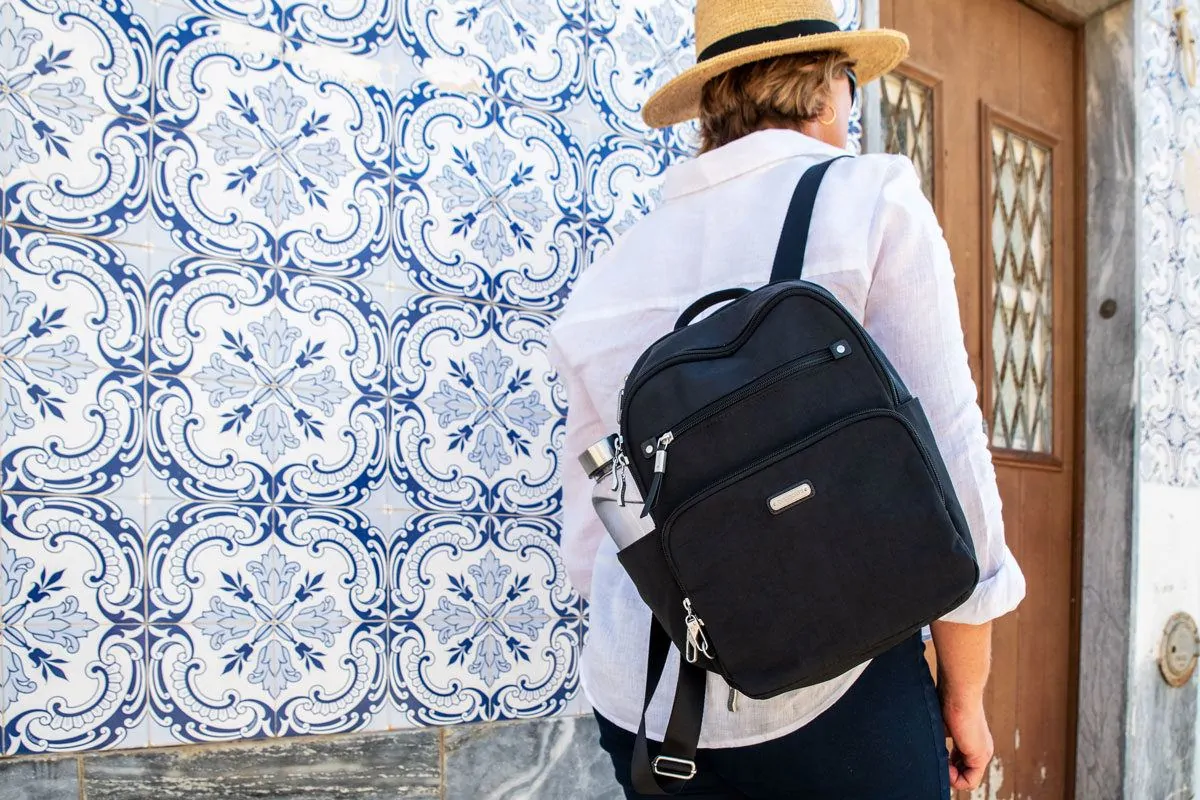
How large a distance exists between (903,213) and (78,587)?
42.6 inches

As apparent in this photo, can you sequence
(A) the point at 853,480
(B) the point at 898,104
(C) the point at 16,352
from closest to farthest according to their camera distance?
(A) the point at 853,480, (C) the point at 16,352, (B) the point at 898,104

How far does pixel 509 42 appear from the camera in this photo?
1.73m

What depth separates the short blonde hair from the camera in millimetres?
1097

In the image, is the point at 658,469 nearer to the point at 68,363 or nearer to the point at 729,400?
the point at 729,400

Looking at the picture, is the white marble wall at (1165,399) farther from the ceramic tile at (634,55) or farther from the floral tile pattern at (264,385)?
the floral tile pattern at (264,385)

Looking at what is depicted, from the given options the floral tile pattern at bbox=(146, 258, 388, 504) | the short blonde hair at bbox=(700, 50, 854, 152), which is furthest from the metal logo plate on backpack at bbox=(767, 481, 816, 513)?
the floral tile pattern at bbox=(146, 258, 388, 504)

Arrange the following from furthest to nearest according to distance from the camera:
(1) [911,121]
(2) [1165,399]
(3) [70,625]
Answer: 1. (2) [1165,399]
2. (1) [911,121]
3. (3) [70,625]

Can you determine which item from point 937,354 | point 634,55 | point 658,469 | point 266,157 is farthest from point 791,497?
point 634,55

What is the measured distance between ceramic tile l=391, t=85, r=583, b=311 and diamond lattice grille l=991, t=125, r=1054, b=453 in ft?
4.48

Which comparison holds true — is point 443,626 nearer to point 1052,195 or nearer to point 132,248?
point 132,248

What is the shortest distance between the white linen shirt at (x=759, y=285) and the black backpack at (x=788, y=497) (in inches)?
1.7

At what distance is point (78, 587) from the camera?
4.24ft

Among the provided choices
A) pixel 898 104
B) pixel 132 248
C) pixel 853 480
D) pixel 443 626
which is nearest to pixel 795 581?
pixel 853 480

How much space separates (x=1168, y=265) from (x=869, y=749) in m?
2.51
